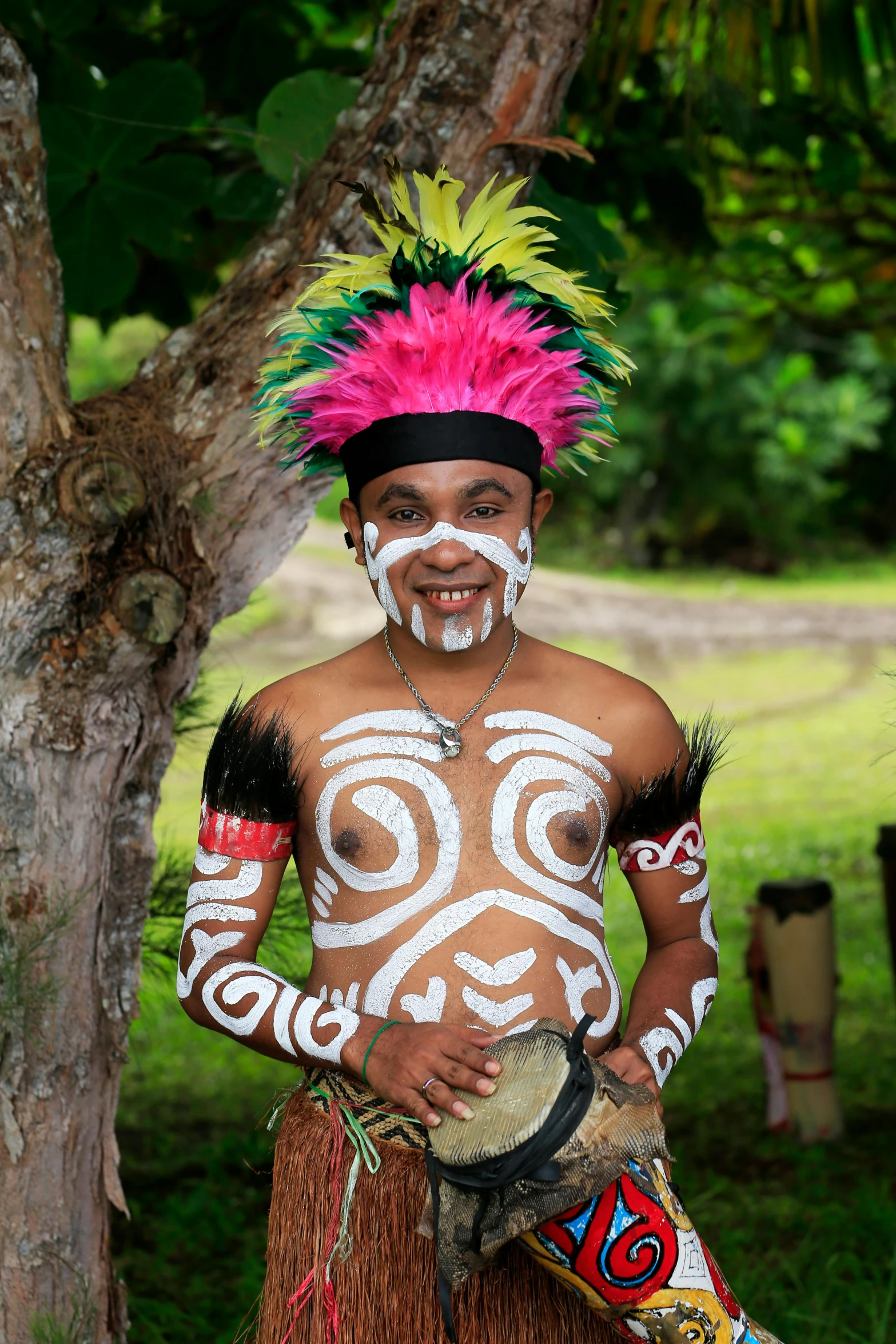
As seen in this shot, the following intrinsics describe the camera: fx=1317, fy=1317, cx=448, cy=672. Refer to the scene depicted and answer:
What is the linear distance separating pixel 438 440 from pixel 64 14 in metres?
1.80

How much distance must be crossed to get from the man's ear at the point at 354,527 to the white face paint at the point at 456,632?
17 centimetres

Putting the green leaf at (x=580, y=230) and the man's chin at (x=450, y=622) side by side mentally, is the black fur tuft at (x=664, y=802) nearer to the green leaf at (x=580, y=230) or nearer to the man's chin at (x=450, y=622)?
the man's chin at (x=450, y=622)

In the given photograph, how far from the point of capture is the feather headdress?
5.95ft

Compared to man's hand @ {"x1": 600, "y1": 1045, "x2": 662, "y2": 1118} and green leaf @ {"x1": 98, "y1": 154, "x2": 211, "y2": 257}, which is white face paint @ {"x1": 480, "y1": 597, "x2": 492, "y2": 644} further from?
green leaf @ {"x1": 98, "y1": 154, "x2": 211, "y2": 257}

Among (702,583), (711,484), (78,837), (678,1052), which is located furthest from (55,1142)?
(711,484)

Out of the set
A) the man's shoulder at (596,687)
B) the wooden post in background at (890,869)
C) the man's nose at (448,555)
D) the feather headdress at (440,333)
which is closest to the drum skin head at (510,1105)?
the man's shoulder at (596,687)

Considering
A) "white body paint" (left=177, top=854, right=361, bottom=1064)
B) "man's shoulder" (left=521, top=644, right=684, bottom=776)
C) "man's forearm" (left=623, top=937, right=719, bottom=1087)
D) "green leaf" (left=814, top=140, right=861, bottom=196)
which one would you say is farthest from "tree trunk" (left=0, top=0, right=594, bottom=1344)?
"green leaf" (left=814, top=140, right=861, bottom=196)

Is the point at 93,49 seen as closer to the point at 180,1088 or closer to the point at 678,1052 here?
the point at 678,1052

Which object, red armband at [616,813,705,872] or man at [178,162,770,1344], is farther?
red armband at [616,813,705,872]

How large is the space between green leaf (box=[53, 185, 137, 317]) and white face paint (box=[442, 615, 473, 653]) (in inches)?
58.4

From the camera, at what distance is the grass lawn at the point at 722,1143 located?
2.96 meters

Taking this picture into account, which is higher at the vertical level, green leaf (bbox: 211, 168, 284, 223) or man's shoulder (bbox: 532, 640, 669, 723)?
green leaf (bbox: 211, 168, 284, 223)

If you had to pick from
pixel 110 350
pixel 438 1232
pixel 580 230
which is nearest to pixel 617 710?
pixel 438 1232

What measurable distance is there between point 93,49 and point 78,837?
200 cm
